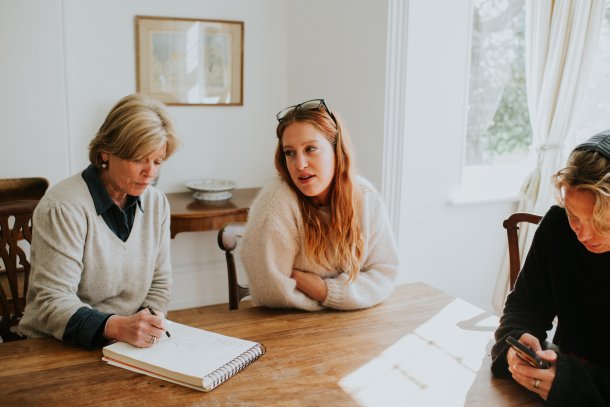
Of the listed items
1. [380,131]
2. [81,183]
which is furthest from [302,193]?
[380,131]

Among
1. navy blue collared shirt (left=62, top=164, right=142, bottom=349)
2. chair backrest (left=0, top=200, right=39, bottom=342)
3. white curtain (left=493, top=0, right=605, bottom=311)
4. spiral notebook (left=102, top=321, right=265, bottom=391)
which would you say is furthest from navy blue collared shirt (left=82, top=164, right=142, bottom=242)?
white curtain (left=493, top=0, right=605, bottom=311)

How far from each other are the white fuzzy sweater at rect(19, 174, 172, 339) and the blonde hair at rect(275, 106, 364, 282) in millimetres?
469

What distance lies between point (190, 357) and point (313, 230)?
60 centimetres

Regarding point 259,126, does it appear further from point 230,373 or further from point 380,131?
point 230,373

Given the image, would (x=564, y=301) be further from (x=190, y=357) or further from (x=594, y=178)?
(x=190, y=357)

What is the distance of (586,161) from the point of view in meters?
1.18

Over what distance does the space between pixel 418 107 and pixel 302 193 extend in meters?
1.38

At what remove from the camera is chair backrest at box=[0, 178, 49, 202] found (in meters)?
3.09

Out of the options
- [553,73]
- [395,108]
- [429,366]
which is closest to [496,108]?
[553,73]

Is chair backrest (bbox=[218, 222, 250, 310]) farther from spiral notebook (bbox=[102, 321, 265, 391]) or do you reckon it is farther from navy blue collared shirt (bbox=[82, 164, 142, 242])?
spiral notebook (bbox=[102, 321, 265, 391])

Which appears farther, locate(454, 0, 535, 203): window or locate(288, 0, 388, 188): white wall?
locate(454, 0, 535, 203): window

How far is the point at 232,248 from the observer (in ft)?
6.61

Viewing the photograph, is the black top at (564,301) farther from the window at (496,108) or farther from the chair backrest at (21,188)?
the chair backrest at (21,188)

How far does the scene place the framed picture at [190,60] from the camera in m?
3.49
